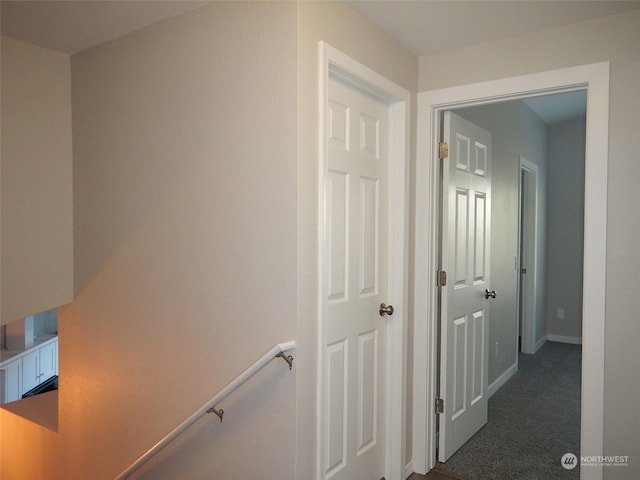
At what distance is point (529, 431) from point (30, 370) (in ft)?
18.0

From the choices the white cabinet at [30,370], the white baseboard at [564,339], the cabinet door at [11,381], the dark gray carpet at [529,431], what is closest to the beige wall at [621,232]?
the dark gray carpet at [529,431]

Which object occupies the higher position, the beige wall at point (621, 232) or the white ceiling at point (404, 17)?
the white ceiling at point (404, 17)

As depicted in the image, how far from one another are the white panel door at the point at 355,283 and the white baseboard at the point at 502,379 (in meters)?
1.87

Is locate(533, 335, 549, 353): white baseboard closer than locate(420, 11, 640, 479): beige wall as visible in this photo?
No

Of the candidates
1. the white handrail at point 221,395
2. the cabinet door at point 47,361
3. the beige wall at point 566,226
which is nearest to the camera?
the white handrail at point 221,395

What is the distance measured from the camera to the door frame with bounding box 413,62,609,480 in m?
2.18

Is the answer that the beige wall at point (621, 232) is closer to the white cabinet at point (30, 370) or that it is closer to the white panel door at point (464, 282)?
the white panel door at point (464, 282)

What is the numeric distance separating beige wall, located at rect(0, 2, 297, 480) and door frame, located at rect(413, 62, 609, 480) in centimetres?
106

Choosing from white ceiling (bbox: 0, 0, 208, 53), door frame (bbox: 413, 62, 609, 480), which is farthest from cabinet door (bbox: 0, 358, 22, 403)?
door frame (bbox: 413, 62, 609, 480)

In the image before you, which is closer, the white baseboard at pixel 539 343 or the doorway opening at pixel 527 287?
the doorway opening at pixel 527 287

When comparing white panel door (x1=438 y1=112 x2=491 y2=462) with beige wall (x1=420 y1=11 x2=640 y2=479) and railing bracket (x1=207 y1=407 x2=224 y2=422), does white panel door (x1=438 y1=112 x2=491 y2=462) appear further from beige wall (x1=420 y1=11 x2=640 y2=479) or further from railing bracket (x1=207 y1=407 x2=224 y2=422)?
railing bracket (x1=207 y1=407 x2=224 y2=422)

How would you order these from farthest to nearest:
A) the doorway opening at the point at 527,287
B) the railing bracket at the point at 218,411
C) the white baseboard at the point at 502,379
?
1. the white baseboard at the point at 502,379
2. the doorway opening at the point at 527,287
3. the railing bracket at the point at 218,411

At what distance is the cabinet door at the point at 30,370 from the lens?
5.50 metres

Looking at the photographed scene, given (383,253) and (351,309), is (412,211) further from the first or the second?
(351,309)
